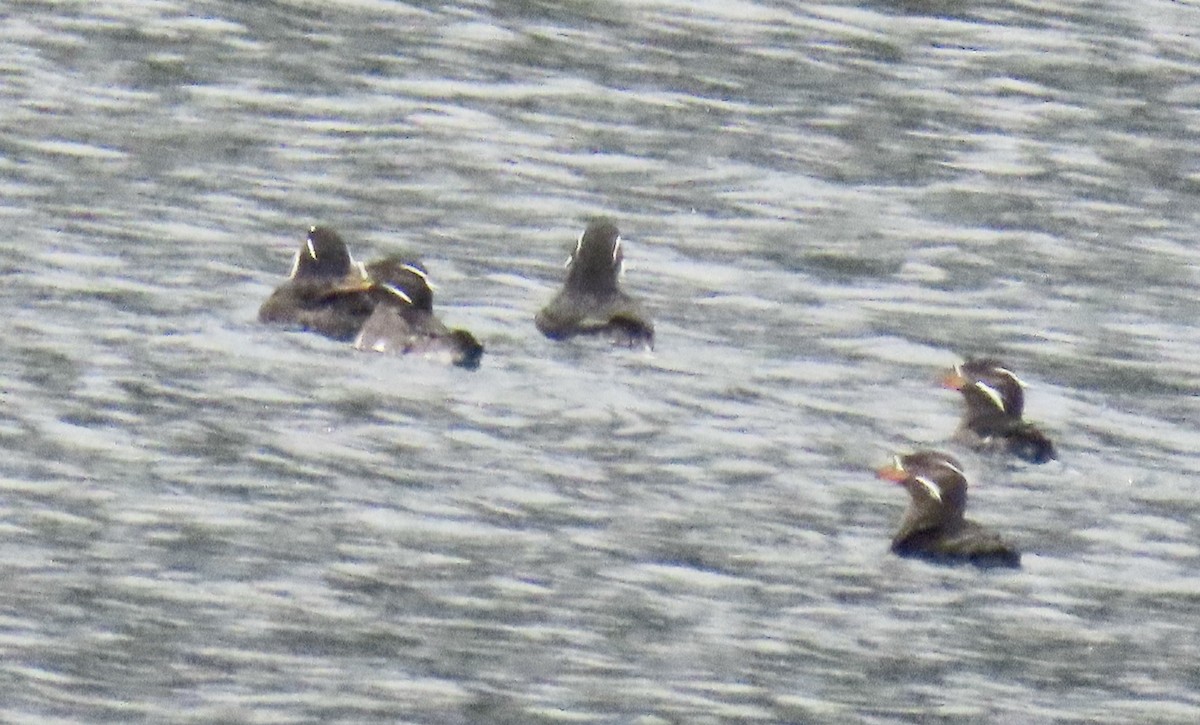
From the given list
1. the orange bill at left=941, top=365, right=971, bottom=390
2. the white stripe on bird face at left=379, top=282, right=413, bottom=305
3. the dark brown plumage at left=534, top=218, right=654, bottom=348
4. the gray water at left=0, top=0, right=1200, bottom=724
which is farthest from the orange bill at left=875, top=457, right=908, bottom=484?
the white stripe on bird face at left=379, top=282, right=413, bottom=305

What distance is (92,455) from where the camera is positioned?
16.2 metres

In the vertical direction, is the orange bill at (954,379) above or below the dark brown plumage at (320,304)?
above

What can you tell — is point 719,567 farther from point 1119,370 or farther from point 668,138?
point 668,138

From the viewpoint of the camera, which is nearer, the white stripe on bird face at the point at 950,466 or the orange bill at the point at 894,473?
the white stripe on bird face at the point at 950,466

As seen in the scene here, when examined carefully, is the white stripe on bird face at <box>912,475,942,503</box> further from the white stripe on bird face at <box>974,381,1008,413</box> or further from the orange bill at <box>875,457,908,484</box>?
the white stripe on bird face at <box>974,381,1008,413</box>

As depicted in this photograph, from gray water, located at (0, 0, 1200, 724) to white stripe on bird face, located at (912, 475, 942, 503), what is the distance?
37 cm

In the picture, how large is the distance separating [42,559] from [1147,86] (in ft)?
46.3

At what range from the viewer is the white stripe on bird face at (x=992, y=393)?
17484 mm

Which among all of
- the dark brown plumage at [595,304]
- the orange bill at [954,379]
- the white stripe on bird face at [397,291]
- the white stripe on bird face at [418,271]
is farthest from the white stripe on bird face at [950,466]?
the white stripe on bird face at [418,271]

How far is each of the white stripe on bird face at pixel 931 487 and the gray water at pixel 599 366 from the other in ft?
1.22

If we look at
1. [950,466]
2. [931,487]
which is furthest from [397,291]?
[931,487]

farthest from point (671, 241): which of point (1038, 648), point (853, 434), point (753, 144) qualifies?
point (1038, 648)

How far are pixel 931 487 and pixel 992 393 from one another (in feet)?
6.43

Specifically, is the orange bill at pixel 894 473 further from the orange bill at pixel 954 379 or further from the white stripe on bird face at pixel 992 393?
the orange bill at pixel 954 379
